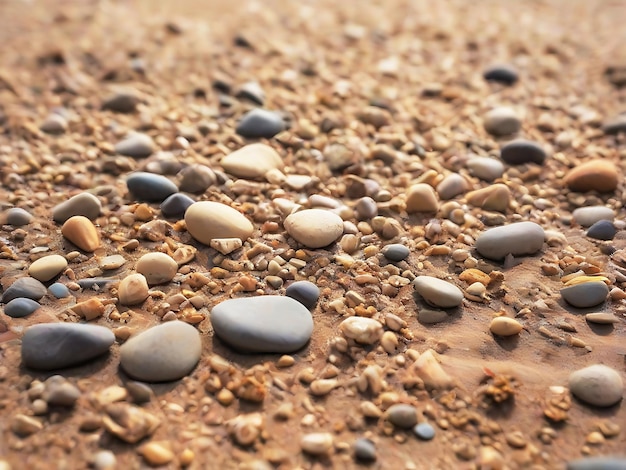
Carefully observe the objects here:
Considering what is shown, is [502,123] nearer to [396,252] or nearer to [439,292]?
[396,252]

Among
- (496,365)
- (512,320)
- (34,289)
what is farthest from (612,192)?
(34,289)

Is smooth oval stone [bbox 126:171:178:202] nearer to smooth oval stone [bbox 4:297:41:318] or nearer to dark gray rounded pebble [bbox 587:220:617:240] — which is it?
smooth oval stone [bbox 4:297:41:318]

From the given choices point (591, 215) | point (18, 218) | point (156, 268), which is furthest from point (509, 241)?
point (18, 218)

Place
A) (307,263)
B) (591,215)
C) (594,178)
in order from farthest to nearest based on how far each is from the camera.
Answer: (594,178)
(591,215)
(307,263)

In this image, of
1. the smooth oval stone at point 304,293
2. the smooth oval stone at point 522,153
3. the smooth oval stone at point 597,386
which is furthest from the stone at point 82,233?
the smooth oval stone at point 522,153

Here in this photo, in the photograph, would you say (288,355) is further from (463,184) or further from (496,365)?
(463,184)
